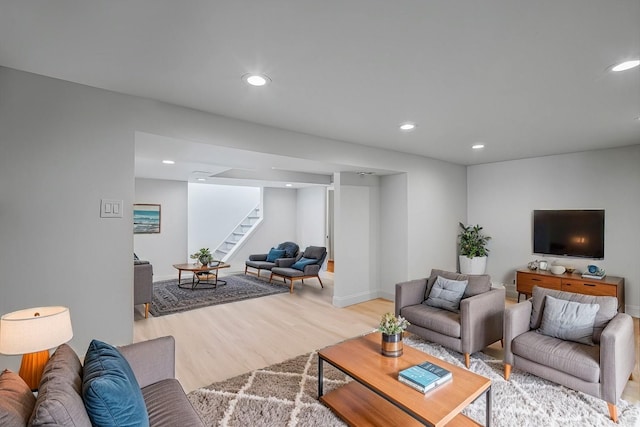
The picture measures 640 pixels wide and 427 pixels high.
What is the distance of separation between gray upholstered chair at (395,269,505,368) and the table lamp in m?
2.97

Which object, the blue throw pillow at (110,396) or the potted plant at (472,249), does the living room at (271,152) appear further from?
the blue throw pillow at (110,396)

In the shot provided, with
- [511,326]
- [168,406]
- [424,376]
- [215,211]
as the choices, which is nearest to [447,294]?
[511,326]

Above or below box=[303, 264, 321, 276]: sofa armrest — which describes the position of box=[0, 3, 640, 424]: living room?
above

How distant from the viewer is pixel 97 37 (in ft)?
6.01

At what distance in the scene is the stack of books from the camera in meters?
1.93

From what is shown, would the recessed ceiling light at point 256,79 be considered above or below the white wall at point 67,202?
above

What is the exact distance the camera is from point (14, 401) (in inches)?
46.8

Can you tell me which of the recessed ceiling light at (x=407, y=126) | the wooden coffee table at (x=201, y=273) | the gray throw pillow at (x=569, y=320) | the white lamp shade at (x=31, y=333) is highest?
the recessed ceiling light at (x=407, y=126)

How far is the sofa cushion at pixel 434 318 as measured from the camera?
308cm

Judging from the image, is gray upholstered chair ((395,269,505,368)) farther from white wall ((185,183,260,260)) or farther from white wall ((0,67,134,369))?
white wall ((185,183,260,260))

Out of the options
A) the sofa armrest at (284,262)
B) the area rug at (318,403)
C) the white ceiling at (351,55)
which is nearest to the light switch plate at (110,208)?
the white ceiling at (351,55)

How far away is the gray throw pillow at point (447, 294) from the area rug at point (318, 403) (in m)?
0.68

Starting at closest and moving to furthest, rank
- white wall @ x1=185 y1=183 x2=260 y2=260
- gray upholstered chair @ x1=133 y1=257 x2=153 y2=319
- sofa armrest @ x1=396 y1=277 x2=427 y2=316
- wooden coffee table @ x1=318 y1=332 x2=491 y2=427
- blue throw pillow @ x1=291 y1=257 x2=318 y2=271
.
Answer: wooden coffee table @ x1=318 y1=332 x2=491 y2=427 < sofa armrest @ x1=396 y1=277 x2=427 y2=316 < gray upholstered chair @ x1=133 y1=257 x2=153 y2=319 < blue throw pillow @ x1=291 y1=257 x2=318 y2=271 < white wall @ x1=185 y1=183 x2=260 y2=260

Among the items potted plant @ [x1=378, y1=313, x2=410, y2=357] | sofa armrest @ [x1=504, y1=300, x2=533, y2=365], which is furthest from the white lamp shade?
sofa armrest @ [x1=504, y1=300, x2=533, y2=365]
